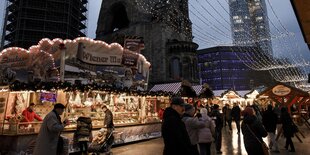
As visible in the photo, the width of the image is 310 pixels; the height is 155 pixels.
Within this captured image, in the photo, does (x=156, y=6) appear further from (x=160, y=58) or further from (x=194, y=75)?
(x=194, y=75)

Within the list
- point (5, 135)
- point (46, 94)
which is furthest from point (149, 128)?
point (5, 135)

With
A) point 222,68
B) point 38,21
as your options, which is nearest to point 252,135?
point 38,21

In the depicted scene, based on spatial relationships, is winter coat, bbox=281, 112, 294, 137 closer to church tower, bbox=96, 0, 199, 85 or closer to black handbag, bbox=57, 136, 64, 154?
black handbag, bbox=57, 136, 64, 154

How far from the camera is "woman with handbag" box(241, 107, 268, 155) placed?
17.0ft

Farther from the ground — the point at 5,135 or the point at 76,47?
the point at 76,47

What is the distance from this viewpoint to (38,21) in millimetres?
45531

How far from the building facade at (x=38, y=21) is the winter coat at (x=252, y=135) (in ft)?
152

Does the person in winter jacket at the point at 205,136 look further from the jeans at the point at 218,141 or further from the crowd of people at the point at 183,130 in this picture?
the jeans at the point at 218,141

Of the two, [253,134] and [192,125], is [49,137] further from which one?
[253,134]

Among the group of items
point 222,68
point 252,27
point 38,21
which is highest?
point 38,21

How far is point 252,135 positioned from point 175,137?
8.47 ft

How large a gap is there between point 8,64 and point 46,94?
3244 millimetres

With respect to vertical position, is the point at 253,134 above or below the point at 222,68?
below

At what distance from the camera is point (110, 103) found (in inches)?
574
